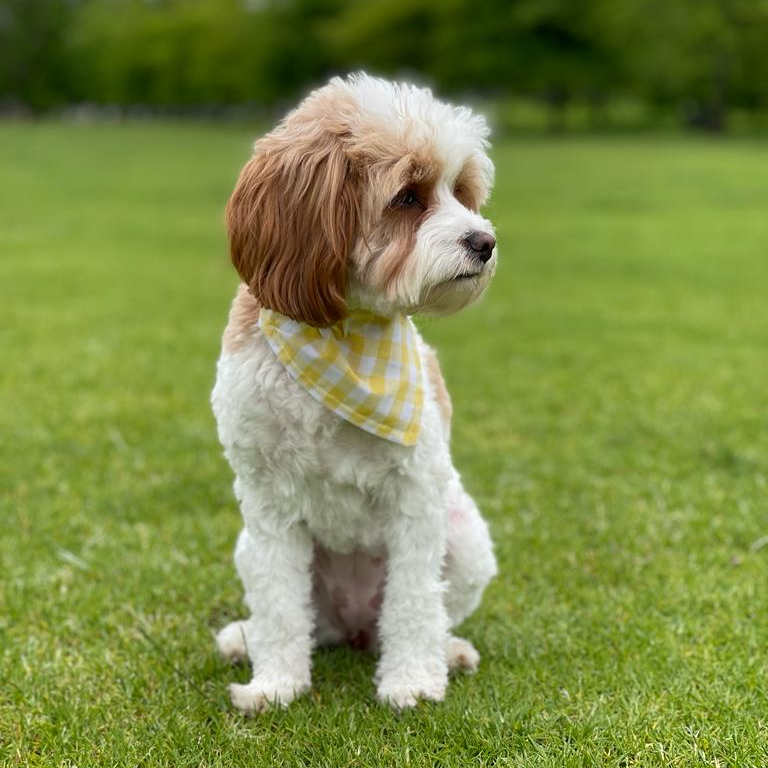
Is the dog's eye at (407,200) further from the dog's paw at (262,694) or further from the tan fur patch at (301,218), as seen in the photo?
the dog's paw at (262,694)

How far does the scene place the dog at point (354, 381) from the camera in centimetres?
282

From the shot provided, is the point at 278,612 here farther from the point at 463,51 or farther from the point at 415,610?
the point at 463,51

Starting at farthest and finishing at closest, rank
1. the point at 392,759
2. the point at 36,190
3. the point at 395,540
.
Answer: the point at 36,190, the point at 395,540, the point at 392,759

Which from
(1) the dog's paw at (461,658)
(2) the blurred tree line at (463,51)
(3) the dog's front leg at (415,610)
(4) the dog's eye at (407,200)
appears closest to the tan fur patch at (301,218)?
(4) the dog's eye at (407,200)

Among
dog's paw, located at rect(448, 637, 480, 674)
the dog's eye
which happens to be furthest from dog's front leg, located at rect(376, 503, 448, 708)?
the dog's eye

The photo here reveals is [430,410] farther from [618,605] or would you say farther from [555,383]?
[555,383]

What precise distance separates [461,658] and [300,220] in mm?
1687

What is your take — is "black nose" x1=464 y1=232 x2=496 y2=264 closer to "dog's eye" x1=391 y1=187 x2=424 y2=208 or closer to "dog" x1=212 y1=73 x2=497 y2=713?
"dog" x1=212 y1=73 x2=497 y2=713

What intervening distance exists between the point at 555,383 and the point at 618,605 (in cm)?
355

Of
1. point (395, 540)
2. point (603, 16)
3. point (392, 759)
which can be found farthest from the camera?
point (603, 16)

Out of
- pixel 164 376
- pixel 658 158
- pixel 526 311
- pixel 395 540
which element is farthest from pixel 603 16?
pixel 395 540

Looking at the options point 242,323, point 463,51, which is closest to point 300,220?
point 242,323

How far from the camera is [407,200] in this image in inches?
114

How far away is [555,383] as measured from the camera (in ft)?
24.0
